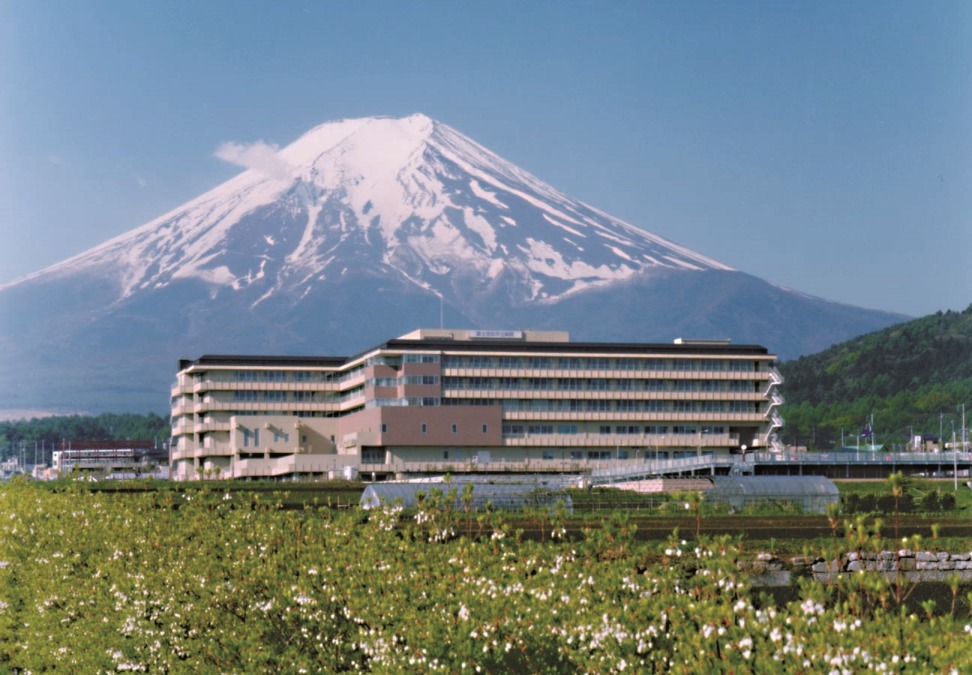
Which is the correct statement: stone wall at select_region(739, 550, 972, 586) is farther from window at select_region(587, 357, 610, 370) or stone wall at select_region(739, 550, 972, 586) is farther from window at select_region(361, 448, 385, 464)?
window at select_region(587, 357, 610, 370)

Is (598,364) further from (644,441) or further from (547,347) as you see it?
(644,441)

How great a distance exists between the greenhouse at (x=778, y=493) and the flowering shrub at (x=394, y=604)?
51569 millimetres

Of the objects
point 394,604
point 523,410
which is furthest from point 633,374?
point 394,604

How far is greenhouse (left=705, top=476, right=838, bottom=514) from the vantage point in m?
87.2

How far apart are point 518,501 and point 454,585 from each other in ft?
199

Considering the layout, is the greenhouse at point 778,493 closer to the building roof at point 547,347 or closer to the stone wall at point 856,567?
the stone wall at point 856,567

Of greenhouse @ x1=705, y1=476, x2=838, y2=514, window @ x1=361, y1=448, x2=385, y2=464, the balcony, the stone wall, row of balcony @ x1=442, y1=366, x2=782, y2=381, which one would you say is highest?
row of balcony @ x1=442, y1=366, x2=782, y2=381

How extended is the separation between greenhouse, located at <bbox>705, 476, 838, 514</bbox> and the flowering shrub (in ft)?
169

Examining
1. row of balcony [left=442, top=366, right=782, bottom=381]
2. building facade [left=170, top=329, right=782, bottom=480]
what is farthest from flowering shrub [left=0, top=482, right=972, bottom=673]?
row of balcony [left=442, top=366, right=782, bottom=381]

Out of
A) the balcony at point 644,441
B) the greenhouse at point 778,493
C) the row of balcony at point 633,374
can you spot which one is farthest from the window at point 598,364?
the greenhouse at point 778,493

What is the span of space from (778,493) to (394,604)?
7075cm

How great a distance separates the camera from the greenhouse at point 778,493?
286 feet

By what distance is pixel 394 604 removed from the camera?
22.5 meters

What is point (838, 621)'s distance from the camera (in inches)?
585
